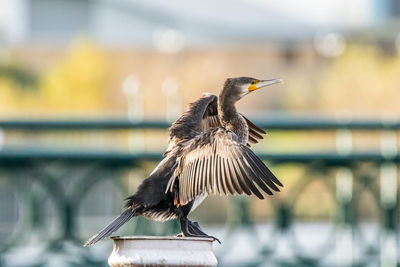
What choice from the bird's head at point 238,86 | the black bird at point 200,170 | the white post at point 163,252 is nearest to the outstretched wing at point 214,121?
the black bird at point 200,170

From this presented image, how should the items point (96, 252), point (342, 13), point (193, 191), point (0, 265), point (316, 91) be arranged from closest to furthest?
1. point (193, 191)
2. point (0, 265)
3. point (96, 252)
4. point (316, 91)
5. point (342, 13)

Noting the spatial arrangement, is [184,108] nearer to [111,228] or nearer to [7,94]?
[7,94]

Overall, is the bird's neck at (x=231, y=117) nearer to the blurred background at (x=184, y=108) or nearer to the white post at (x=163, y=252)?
the white post at (x=163, y=252)

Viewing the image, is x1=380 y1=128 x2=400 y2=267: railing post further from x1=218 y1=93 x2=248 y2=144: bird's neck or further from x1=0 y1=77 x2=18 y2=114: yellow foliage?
x1=0 y1=77 x2=18 y2=114: yellow foliage

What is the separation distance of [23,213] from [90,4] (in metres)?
104

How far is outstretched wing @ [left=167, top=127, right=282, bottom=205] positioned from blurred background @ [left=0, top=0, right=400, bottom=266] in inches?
524

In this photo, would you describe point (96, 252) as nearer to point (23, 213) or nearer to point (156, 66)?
point (23, 213)

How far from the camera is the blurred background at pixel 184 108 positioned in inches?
1004

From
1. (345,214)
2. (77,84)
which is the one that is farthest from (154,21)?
(345,214)

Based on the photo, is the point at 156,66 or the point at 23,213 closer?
the point at 23,213

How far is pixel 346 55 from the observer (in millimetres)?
93125

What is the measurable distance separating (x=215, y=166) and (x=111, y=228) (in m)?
1.08

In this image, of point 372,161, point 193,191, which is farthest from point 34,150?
point 193,191

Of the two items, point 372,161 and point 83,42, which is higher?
point 83,42
